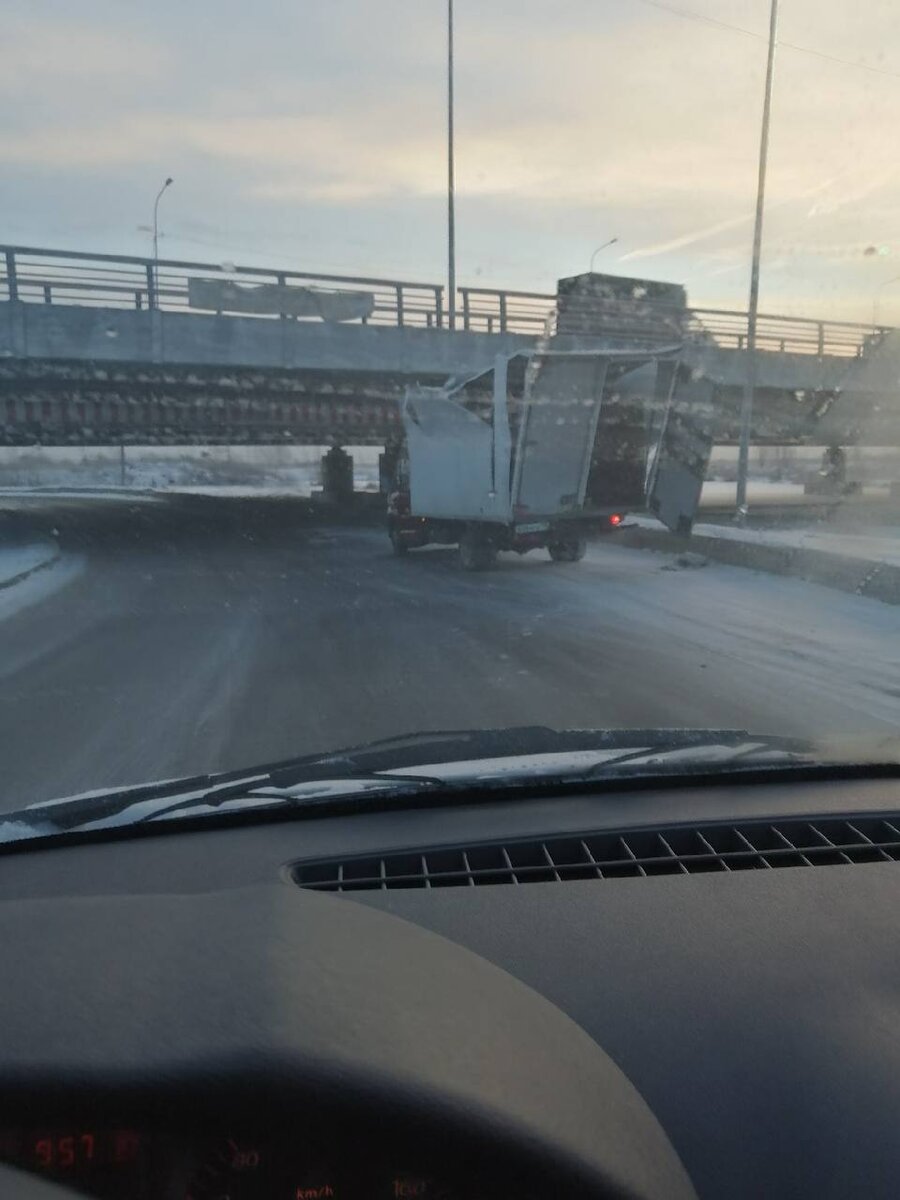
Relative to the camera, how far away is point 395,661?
10.7m

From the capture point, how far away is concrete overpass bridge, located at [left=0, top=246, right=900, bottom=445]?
84.9ft

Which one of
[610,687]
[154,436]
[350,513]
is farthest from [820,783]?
[350,513]

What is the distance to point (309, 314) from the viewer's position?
94.9ft

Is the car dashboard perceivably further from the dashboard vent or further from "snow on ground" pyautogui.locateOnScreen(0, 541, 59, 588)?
"snow on ground" pyautogui.locateOnScreen(0, 541, 59, 588)

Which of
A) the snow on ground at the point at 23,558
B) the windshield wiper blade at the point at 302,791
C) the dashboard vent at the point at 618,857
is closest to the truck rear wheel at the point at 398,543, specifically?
the snow on ground at the point at 23,558

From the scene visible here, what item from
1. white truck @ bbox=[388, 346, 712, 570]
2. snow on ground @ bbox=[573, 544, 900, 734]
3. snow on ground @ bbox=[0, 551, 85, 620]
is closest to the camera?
snow on ground @ bbox=[573, 544, 900, 734]

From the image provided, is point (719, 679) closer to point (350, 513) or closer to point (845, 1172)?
point (845, 1172)

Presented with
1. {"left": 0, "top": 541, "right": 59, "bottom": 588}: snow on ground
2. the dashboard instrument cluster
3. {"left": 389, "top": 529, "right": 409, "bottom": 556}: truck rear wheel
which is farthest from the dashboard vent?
{"left": 389, "top": 529, "right": 409, "bottom": 556}: truck rear wheel

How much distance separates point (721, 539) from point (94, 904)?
18.8 m

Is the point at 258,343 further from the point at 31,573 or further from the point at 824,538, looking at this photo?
the point at 824,538

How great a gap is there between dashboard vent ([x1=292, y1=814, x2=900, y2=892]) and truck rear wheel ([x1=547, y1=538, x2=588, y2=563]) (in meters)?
17.2

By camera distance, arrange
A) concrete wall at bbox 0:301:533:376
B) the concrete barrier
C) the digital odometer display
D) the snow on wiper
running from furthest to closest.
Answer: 1. concrete wall at bbox 0:301:533:376
2. the concrete barrier
3. the snow on wiper
4. the digital odometer display

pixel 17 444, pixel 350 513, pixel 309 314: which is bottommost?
pixel 350 513

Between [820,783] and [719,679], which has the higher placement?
[820,783]
